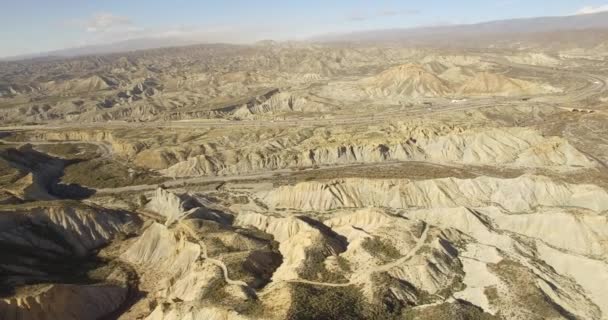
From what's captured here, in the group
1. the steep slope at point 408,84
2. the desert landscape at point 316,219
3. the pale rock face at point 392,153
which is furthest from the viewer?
the steep slope at point 408,84

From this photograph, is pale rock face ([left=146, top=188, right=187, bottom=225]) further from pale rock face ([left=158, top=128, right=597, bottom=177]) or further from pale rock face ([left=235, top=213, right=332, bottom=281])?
pale rock face ([left=158, top=128, right=597, bottom=177])

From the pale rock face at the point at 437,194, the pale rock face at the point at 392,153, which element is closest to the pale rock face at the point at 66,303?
the pale rock face at the point at 437,194

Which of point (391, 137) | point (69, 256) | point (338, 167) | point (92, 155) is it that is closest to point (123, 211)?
point (69, 256)

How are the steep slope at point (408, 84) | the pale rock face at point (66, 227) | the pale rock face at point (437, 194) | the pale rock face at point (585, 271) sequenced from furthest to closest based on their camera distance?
the steep slope at point (408, 84), the pale rock face at point (437, 194), the pale rock face at point (66, 227), the pale rock face at point (585, 271)

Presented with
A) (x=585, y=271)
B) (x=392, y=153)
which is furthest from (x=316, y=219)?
(x=392, y=153)

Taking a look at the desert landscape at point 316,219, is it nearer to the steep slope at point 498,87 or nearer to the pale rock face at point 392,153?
the pale rock face at point 392,153

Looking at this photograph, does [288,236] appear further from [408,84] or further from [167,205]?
[408,84]

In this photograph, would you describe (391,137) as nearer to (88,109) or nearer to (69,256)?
(69,256)

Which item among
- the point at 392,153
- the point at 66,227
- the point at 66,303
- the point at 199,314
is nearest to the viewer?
the point at 199,314

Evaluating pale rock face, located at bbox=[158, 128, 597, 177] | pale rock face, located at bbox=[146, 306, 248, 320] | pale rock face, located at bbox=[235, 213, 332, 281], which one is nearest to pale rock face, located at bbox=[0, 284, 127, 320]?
pale rock face, located at bbox=[146, 306, 248, 320]
